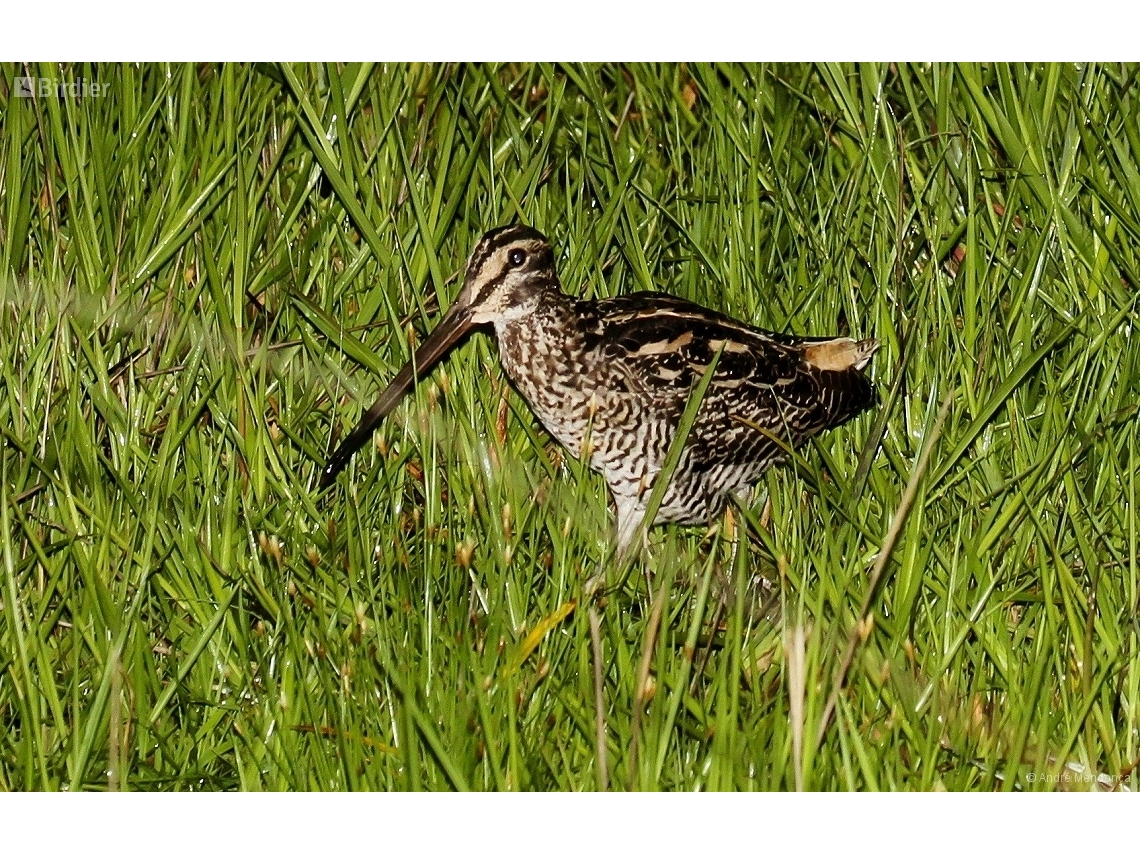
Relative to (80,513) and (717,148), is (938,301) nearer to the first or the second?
(717,148)

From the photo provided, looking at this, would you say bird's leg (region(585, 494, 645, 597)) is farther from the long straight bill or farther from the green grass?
the long straight bill

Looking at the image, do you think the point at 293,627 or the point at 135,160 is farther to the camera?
the point at 135,160

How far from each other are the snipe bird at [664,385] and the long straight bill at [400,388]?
0.04 m

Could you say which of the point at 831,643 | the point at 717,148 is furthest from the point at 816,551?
the point at 717,148

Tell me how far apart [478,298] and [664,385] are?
15.5 inches

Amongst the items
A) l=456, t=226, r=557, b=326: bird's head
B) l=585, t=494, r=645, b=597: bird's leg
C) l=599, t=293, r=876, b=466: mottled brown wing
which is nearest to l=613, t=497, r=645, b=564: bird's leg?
l=585, t=494, r=645, b=597: bird's leg

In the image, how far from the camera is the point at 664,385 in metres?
2.85

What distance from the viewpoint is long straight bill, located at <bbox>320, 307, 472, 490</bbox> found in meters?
2.72

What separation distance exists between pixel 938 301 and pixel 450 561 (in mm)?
1009

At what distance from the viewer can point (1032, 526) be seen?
267 cm

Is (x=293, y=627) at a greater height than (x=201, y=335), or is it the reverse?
(x=201, y=335)

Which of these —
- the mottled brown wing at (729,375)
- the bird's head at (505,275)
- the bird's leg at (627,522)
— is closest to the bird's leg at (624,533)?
the bird's leg at (627,522)

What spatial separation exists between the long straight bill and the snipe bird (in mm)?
36

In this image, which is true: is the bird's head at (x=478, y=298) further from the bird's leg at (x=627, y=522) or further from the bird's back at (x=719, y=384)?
the bird's leg at (x=627, y=522)
